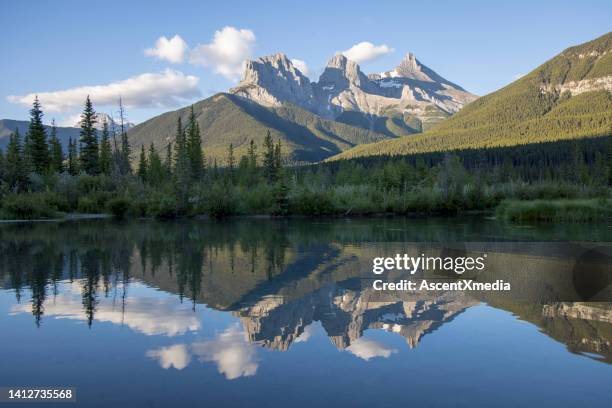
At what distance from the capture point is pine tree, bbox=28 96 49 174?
6662 centimetres

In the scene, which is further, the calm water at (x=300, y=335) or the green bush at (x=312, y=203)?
the green bush at (x=312, y=203)

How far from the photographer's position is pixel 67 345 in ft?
31.8

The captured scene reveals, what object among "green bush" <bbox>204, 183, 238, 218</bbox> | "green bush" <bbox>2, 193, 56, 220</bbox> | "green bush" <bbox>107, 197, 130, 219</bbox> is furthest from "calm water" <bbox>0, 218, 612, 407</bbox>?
"green bush" <bbox>107, 197, 130, 219</bbox>

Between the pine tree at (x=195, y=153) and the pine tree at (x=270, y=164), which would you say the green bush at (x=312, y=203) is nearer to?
the pine tree at (x=270, y=164)

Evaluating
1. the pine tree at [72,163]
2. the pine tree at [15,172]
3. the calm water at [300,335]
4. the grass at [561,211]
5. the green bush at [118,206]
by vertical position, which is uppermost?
the pine tree at [72,163]

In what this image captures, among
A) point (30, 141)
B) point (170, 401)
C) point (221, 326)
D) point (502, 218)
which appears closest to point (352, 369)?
point (170, 401)

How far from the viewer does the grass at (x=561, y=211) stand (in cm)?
4078

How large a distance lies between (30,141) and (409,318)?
6950cm

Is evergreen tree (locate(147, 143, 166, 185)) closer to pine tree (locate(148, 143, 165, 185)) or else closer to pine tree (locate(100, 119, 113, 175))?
pine tree (locate(148, 143, 165, 185))

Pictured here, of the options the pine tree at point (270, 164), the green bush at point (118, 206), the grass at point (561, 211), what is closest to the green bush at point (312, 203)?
the green bush at point (118, 206)

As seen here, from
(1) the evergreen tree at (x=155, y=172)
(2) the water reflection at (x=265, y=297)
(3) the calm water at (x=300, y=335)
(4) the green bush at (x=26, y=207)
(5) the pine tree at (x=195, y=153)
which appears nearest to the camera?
(3) the calm water at (x=300, y=335)

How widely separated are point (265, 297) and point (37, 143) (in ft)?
213

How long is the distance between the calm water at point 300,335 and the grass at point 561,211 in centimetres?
2301

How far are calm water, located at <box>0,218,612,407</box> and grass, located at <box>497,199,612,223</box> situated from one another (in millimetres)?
23007
